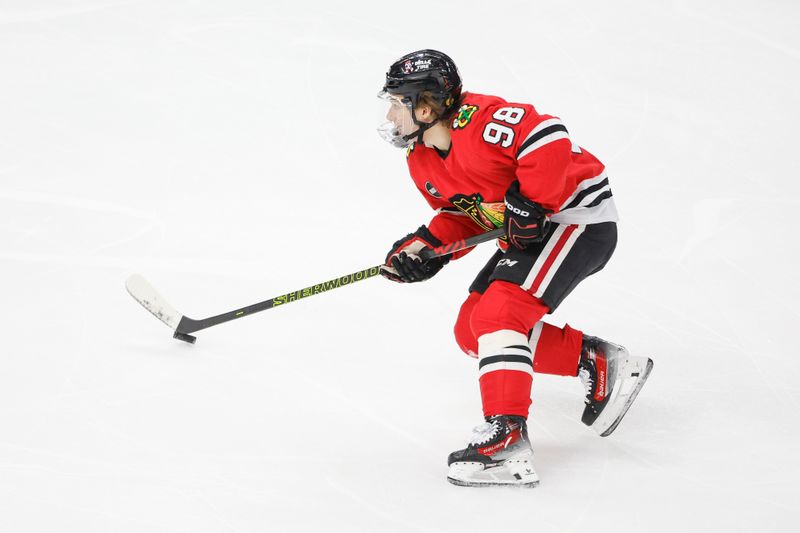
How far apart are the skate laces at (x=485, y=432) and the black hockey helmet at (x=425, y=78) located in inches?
34.2

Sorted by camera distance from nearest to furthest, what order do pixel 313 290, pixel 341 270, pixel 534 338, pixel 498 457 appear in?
pixel 498 457
pixel 534 338
pixel 313 290
pixel 341 270

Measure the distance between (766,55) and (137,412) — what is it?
4.76m

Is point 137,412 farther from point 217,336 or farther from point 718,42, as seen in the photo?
point 718,42

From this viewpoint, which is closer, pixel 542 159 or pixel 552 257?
pixel 542 159

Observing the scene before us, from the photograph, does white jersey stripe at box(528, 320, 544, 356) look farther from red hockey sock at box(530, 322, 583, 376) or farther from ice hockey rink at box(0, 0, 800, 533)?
ice hockey rink at box(0, 0, 800, 533)

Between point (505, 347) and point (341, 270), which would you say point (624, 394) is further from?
point (341, 270)

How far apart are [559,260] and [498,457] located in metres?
0.57

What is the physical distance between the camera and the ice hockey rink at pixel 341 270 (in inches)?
88.5

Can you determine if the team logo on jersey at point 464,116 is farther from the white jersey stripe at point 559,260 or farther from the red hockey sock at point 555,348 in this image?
the red hockey sock at point 555,348

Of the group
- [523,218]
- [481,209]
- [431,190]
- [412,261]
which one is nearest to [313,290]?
[412,261]

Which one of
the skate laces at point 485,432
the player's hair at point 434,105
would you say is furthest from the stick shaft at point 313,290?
the skate laces at point 485,432

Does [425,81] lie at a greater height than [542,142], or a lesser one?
greater

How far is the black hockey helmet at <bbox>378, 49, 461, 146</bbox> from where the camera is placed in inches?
98.0

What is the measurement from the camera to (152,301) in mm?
3217
